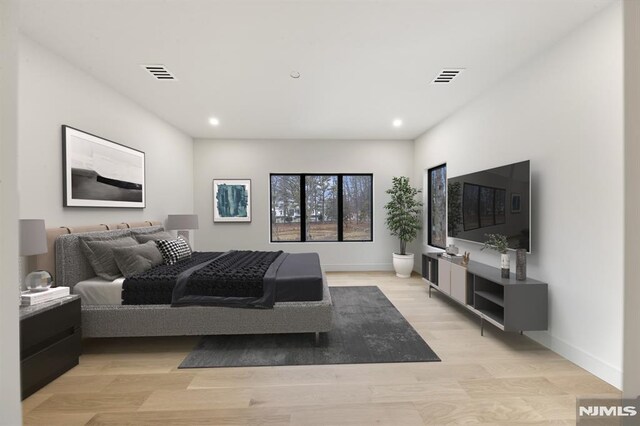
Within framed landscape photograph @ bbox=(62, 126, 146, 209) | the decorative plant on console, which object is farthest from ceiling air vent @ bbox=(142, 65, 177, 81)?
the decorative plant on console

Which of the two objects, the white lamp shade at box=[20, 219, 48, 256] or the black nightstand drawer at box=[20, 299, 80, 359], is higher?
the white lamp shade at box=[20, 219, 48, 256]

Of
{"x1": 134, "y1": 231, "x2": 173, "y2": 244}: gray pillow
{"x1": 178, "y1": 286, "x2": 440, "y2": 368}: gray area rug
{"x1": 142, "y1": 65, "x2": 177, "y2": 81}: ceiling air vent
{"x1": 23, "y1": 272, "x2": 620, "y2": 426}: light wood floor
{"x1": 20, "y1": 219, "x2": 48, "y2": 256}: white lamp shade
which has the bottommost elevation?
{"x1": 23, "y1": 272, "x2": 620, "y2": 426}: light wood floor

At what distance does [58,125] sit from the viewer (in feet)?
9.00

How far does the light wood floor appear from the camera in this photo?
1.80 metres

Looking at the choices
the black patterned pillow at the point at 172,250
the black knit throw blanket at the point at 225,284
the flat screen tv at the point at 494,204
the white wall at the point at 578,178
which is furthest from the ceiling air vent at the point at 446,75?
Result: the black patterned pillow at the point at 172,250

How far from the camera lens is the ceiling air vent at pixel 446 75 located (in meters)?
3.03

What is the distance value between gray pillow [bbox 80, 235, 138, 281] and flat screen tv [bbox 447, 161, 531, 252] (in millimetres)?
3915

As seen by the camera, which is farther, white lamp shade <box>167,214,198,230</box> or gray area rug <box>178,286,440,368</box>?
white lamp shade <box>167,214,198,230</box>

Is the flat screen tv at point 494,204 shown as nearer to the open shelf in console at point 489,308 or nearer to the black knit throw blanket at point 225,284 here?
the open shelf in console at point 489,308

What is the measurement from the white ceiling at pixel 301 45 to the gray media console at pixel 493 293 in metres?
2.13

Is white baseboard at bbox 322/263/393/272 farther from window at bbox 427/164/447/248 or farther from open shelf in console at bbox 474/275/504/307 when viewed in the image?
open shelf in console at bbox 474/275/504/307

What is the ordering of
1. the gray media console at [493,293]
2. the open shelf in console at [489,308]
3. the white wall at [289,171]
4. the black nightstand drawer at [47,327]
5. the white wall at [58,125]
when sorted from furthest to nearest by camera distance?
1. the white wall at [289,171]
2. the open shelf in console at [489,308]
3. the gray media console at [493,293]
4. the white wall at [58,125]
5. the black nightstand drawer at [47,327]

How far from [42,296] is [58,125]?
5.26ft

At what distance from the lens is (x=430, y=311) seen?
362cm
